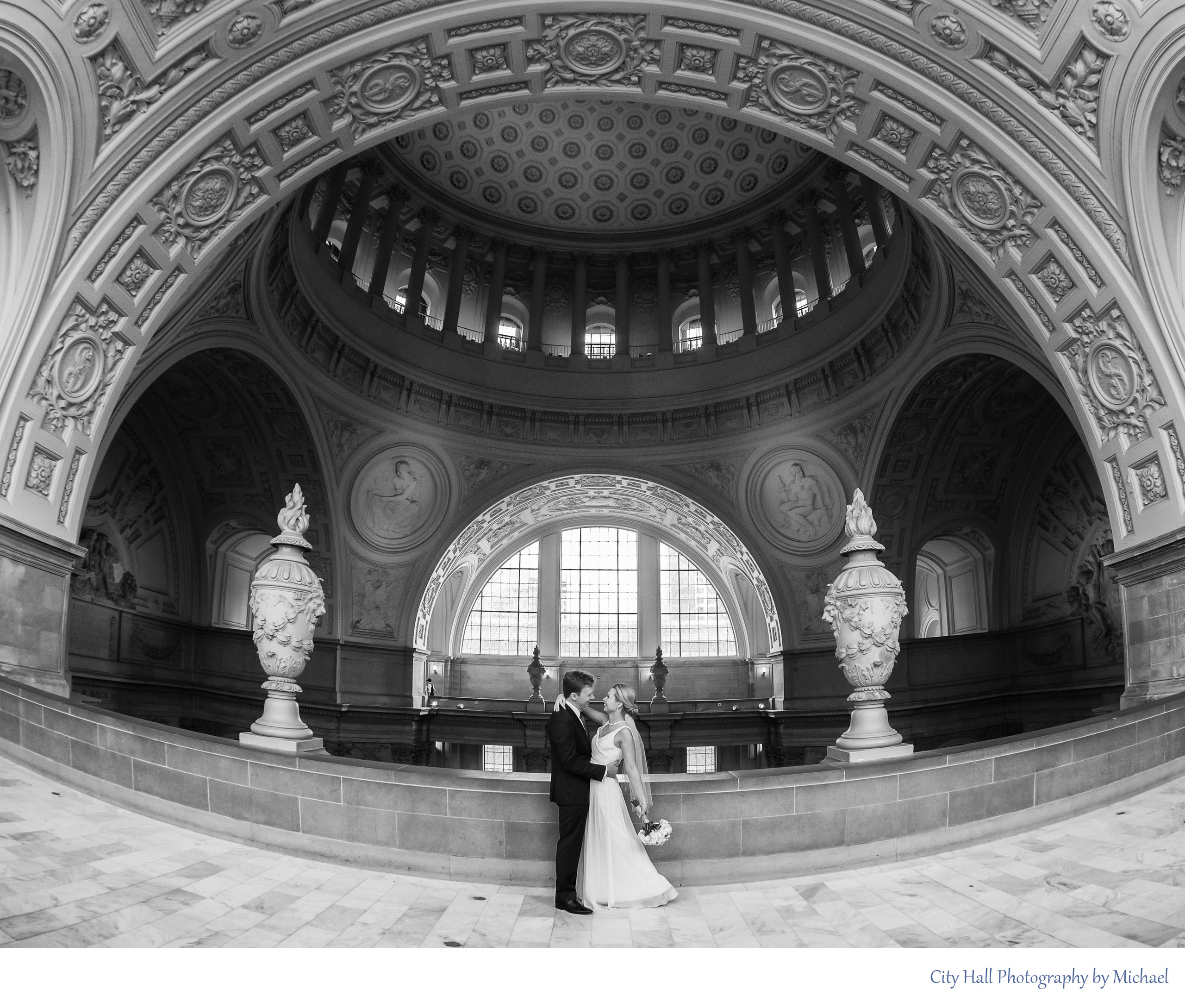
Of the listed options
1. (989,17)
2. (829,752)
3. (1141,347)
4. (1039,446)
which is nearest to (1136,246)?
(1141,347)

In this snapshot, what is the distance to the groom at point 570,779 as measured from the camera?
6566 millimetres

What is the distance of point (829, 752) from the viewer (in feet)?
30.9

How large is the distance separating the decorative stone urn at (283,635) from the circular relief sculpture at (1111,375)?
9.42 metres

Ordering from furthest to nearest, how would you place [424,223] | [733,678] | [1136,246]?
[733,678]
[424,223]
[1136,246]

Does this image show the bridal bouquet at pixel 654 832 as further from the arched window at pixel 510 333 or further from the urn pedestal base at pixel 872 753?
the arched window at pixel 510 333

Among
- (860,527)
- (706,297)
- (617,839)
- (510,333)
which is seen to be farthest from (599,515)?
(617,839)

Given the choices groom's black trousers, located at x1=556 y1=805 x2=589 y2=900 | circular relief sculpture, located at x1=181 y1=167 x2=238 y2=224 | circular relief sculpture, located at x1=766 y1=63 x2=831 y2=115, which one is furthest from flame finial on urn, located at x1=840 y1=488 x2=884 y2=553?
circular relief sculpture, located at x1=181 y1=167 x2=238 y2=224

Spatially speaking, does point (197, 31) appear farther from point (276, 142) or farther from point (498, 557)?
point (498, 557)

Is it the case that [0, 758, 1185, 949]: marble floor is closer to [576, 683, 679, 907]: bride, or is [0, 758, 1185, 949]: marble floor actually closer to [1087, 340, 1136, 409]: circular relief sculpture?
[576, 683, 679, 907]: bride

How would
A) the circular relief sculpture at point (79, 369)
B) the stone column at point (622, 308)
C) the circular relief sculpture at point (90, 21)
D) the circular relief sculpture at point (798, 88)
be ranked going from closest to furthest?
1. the circular relief sculpture at point (90, 21)
2. the circular relief sculpture at point (79, 369)
3. the circular relief sculpture at point (798, 88)
4. the stone column at point (622, 308)

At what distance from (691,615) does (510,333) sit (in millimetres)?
9321

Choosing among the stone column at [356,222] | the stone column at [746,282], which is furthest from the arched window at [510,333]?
the stone column at [746,282]

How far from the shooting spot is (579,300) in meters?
24.7

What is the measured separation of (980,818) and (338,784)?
5.05 m
